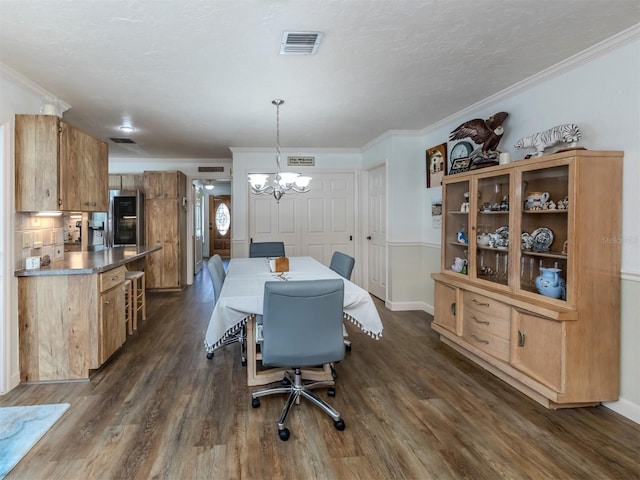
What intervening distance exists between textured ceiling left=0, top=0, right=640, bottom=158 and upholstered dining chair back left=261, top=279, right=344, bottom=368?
5.14 feet

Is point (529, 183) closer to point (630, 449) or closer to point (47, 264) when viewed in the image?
point (630, 449)

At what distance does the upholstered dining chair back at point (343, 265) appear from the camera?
3363mm

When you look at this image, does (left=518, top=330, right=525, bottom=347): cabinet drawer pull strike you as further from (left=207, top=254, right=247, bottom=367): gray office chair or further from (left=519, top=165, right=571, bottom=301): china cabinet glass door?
(left=207, top=254, right=247, bottom=367): gray office chair

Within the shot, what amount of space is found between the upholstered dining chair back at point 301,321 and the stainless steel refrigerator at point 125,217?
4.89 meters

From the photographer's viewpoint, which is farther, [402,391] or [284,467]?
[402,391]

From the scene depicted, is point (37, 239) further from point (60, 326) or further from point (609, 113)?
point (609, 113)

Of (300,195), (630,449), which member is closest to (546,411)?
(630,449)

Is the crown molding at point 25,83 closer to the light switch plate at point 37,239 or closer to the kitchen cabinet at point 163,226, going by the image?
the light switch plate at point 37,239

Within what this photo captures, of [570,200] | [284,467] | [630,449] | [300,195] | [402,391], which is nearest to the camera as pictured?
[284,467]

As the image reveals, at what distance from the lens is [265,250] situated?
4715mm

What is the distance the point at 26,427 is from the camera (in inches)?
87.2

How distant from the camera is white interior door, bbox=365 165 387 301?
5395 mm

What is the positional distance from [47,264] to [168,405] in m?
1.69

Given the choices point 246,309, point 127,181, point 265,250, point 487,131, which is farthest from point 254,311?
point 127,181
